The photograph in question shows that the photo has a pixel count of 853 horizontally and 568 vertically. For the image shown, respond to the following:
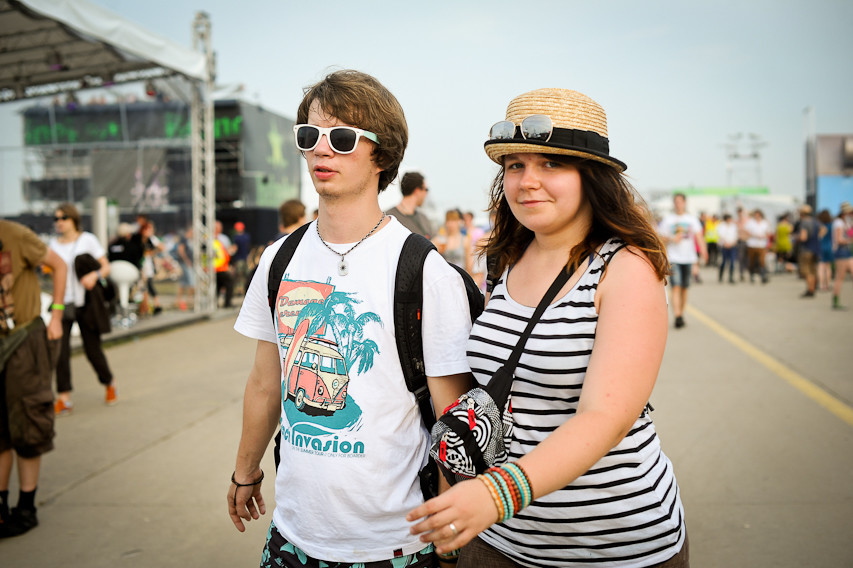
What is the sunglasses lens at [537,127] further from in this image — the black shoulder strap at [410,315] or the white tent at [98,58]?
the white tent at [98,58]

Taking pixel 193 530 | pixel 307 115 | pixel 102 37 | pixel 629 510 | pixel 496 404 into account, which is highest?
pixel 102 37

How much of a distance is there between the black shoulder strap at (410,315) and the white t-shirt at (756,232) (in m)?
18.2

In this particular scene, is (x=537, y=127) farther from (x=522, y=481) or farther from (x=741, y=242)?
(x=741, y=242)

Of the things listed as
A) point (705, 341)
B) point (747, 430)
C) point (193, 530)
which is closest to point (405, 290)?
point (193, 530)

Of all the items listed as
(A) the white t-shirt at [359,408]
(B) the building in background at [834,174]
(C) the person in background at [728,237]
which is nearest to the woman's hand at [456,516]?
(A) the white t-shirt at [359,408]

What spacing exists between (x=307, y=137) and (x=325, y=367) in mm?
665

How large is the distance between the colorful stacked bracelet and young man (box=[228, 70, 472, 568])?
0.63m

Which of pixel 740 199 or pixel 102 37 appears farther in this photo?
pixel 740 199

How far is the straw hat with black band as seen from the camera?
180 cm

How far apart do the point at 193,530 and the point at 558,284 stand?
308 centimetres

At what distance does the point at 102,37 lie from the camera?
909 cm

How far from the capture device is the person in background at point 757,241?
18.3 m

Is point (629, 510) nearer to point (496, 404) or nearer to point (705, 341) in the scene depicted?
point (496, 404)

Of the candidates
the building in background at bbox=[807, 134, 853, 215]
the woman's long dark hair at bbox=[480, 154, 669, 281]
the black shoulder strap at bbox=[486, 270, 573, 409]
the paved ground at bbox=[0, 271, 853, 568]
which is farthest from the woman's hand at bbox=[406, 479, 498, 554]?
the building in background at bbox=[807, 134, 853, 215]
